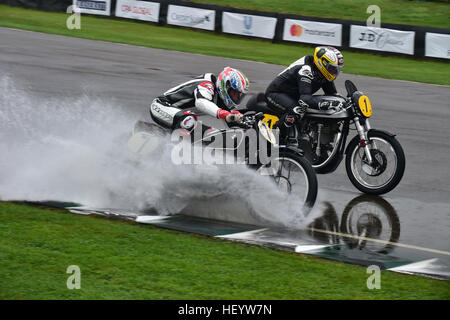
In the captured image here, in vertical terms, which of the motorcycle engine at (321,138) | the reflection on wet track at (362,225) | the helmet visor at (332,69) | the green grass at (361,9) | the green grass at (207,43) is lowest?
the reflection on wet track at (362,225)

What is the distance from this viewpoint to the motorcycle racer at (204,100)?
912cm

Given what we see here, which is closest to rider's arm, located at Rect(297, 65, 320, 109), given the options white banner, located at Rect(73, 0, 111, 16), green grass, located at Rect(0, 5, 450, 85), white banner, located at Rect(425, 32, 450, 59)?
green grass, located at Rect(0, 5, 450, 85)

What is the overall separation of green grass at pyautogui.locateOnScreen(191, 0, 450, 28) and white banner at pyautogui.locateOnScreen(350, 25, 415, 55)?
9.57m

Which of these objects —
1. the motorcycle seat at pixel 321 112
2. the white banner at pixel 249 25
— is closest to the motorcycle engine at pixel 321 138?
the motorcycle seat at pixel 321 112

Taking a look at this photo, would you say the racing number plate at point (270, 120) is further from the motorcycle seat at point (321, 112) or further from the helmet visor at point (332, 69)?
the helmet visor at point (332, 69)

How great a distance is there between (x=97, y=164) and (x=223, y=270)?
3.56 meters

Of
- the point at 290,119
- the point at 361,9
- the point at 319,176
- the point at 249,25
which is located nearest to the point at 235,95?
the point at 290,119

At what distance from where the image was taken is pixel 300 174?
8781 millimetres

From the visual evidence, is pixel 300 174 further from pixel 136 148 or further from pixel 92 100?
pixel 92 100

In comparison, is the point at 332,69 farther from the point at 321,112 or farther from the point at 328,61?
the point at 321,112

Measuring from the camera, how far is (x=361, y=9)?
40.9 m

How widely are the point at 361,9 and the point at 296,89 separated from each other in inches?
1249

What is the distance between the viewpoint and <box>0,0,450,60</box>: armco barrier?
2827cm

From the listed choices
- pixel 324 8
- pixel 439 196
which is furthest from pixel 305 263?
pixel 324 8
